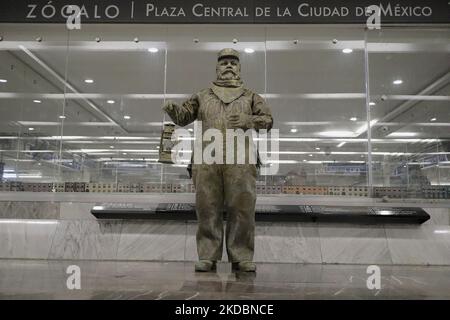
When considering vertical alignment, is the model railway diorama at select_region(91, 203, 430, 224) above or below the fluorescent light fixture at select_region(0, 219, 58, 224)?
above

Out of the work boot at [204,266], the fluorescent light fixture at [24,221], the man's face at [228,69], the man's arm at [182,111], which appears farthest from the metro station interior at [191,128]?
the man's face at [228,69]

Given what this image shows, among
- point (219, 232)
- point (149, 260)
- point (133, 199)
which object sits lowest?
point (149, 260)

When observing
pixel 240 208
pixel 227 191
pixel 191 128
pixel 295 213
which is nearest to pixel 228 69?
pixel 227 191

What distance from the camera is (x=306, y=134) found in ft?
21.8

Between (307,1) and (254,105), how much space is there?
2.02m

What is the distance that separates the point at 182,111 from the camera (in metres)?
3.71

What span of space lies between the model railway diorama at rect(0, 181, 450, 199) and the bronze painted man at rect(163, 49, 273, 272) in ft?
6.62

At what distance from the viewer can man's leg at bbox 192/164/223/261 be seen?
353 centimetres

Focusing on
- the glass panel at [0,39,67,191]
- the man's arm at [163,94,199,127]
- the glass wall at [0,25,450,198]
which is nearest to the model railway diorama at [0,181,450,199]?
the glass wall at [0,25,450,198]

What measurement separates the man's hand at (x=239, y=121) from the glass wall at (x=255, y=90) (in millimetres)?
2130

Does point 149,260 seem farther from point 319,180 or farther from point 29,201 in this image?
point 319,180

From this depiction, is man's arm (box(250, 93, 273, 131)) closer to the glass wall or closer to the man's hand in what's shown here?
the man's hand

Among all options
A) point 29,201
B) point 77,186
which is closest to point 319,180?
point 77,186

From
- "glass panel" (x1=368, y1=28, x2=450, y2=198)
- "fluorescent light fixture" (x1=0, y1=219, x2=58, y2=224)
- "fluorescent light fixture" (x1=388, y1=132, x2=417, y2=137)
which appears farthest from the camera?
"fluorescent light fixture" (x1=388, y1=132, x2=417, y2=137)
